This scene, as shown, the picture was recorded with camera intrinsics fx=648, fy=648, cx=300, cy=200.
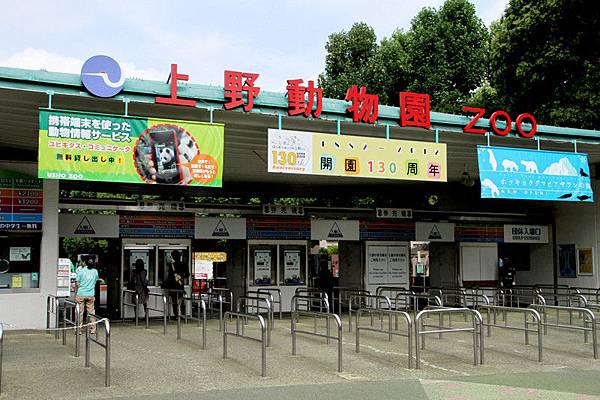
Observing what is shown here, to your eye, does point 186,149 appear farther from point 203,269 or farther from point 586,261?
point 586,261

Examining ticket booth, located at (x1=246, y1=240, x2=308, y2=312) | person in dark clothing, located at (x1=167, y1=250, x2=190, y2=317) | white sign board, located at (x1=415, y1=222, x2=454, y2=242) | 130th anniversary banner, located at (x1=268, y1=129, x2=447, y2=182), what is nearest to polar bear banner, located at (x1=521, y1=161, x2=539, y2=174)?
130th anniversary banner, located at (x1=268, y1=129, x2=447, y2=182)

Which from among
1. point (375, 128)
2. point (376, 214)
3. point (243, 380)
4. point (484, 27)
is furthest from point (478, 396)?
point (484, 27)

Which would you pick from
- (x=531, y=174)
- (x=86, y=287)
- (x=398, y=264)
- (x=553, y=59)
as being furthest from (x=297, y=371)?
(x=553, y=59)

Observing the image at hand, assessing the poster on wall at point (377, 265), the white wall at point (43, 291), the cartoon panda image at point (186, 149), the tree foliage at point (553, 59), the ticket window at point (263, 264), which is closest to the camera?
the cartoon panda image at point (186, 149)

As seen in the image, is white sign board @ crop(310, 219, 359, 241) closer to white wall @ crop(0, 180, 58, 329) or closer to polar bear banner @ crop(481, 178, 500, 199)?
polar bear banner @ crop(481, 178, 500, 199)

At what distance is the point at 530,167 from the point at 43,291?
9.73 meters

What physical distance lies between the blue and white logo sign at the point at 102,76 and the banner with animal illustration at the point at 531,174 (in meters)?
6.83

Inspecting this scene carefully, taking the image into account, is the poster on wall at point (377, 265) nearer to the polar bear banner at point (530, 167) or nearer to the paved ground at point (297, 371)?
the polar bear banner at point (530, 167)

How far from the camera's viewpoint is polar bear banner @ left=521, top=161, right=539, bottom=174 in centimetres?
1285

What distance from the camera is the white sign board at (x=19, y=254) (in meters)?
12.2

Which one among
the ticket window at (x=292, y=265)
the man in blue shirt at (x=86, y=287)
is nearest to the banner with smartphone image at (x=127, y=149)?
the man in blue shirt at (x=86, y=287)

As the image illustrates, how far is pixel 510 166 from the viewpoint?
41.7 feet

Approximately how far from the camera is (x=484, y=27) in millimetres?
25844

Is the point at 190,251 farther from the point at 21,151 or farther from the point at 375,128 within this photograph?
the point at 375,128
